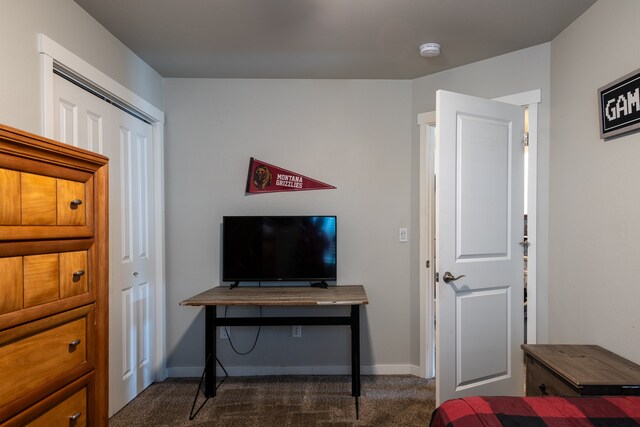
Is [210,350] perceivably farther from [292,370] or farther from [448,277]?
[448,277]

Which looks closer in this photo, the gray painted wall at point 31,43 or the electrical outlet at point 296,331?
the gray painted wall at point 31,43

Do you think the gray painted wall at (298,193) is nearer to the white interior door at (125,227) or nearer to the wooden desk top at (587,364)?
the white interior door at (125,227)

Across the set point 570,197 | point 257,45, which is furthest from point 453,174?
point 257,45

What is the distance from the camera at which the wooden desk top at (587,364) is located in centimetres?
165

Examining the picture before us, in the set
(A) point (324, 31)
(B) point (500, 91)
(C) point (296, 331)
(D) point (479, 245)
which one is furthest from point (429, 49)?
(C) point (296, 331)

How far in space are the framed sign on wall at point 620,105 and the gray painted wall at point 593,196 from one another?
0.06 m

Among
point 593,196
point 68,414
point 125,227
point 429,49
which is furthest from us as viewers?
point 125,227

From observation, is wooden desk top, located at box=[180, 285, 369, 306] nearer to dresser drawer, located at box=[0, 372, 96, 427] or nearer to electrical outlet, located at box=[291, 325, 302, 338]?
electrical outlet, located at box=[291, 325, 302, 338]

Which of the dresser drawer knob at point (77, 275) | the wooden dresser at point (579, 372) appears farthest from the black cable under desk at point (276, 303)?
the dresser drawer knob at point (77, 275)

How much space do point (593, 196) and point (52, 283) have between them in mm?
2543

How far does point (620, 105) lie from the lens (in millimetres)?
1910

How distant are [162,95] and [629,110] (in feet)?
10.3

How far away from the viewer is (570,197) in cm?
237

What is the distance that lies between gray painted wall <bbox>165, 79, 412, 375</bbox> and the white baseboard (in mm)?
12
